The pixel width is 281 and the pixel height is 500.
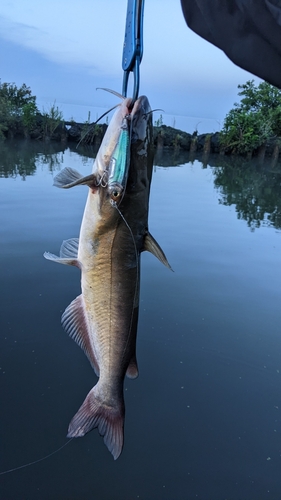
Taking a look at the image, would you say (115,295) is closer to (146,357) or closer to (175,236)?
(146,357)

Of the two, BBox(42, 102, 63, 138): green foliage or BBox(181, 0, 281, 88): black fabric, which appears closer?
BBox(181, 0, 281, 88): black fabric

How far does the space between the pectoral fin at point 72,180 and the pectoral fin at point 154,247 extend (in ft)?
1.12

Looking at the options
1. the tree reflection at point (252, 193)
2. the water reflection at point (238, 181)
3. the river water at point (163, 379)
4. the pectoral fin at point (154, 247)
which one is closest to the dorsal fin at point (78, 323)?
the pectoral fin at point (154, 247)

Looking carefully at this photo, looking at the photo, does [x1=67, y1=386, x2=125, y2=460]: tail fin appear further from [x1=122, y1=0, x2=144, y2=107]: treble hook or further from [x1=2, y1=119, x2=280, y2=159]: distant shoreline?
[x1=2, y1=119, x2=280, y2=159]: distant shoreline

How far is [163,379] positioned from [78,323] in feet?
6.55

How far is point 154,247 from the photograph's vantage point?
188 cm

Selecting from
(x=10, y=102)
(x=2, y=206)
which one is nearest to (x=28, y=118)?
(x=10, y=102)

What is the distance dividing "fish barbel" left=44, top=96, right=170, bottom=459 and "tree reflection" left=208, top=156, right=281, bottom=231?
7.85 meters

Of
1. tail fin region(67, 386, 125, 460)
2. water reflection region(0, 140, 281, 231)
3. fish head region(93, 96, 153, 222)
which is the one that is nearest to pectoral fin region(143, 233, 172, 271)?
fish head region(93, 96, 153, 222)

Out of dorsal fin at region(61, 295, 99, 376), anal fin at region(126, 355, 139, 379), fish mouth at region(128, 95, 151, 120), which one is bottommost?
anal fin at region(126, 355, 139, 379)

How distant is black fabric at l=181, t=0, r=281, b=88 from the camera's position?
4.30ft

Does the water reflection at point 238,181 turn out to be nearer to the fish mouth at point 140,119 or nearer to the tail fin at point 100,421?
the tail fin at point 100,421

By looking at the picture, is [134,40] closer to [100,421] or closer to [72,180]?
[72,180]

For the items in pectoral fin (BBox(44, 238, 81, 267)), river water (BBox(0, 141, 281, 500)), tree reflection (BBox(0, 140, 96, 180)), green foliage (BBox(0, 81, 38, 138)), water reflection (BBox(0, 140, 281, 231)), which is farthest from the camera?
green foliage (BBox(0, 81, 38, 138))
